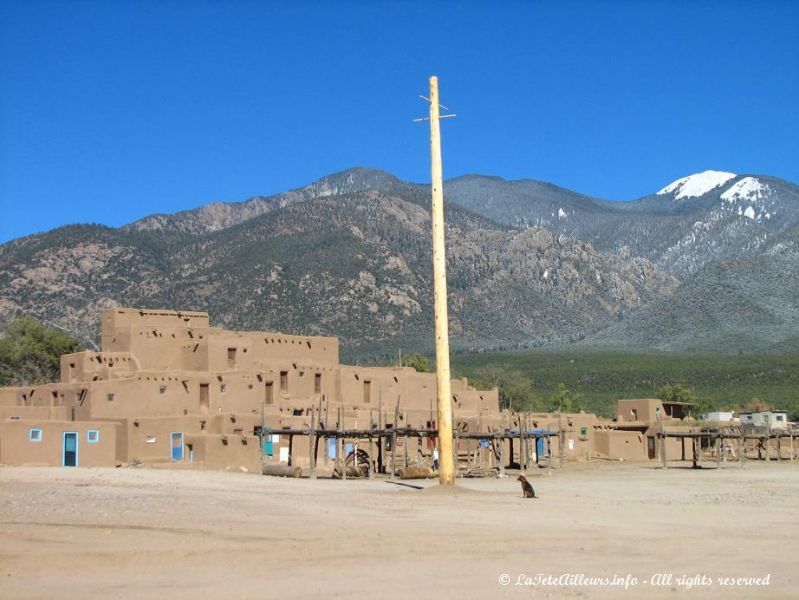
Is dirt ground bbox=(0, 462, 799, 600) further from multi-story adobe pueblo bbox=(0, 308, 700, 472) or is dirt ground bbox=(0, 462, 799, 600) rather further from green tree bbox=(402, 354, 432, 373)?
green tree bbox=(402, 354, 432, 373)

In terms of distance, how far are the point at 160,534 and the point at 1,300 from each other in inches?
4142

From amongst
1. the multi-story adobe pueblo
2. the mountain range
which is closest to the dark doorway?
the multi-story adobe pueblo

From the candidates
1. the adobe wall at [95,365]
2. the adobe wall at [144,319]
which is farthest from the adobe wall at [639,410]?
the adobe wall at [95,365]

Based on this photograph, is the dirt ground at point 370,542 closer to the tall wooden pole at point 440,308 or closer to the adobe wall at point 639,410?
the tall wooden pole at point 440,308

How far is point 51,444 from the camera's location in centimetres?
3253

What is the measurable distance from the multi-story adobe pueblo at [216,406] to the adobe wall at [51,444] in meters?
0.03

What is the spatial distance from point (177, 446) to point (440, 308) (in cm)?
1366

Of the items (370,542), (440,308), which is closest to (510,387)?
(440,308)

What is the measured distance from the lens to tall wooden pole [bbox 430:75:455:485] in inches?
977

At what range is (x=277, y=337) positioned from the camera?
149 ft

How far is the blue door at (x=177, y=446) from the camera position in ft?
115

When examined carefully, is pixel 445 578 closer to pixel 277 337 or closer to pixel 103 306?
pixel 277 337

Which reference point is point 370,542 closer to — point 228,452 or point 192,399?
point 228,452

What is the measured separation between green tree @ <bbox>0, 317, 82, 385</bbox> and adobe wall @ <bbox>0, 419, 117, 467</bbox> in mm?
28451
